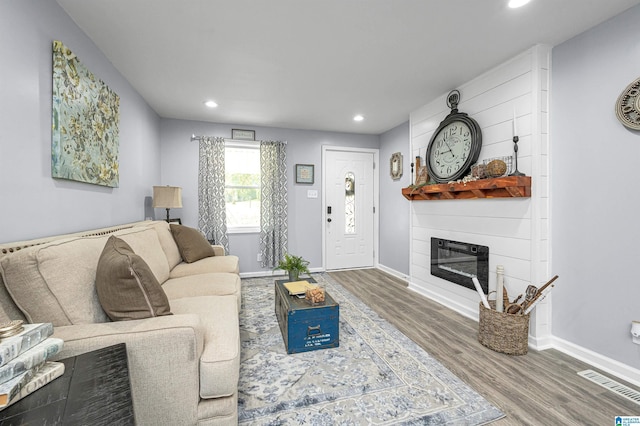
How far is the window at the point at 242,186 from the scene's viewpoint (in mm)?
4305

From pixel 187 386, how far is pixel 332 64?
2.57m

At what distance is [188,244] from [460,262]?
115 inches

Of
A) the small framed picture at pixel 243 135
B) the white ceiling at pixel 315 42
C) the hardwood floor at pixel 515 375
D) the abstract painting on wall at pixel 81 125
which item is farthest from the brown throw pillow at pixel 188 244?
the hardwood floor at pixel 515 375

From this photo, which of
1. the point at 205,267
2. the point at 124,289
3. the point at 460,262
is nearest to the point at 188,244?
the point at 205,267

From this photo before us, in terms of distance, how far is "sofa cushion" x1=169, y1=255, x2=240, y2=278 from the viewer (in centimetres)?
259

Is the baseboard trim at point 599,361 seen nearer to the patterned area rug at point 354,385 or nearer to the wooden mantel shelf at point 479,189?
the patterned area rug at point 354,385

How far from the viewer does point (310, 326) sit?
2.12 m

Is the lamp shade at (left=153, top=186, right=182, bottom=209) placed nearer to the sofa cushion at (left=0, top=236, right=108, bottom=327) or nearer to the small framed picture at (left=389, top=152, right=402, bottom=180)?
the sofa cushion at (left=0, top=236, right=108, bottom=327)

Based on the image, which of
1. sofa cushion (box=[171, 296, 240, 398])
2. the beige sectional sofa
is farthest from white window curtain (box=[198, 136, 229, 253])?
the beige sectional sofa

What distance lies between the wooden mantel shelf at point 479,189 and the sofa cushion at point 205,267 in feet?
7.55

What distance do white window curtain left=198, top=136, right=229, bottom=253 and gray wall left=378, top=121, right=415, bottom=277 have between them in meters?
2.62

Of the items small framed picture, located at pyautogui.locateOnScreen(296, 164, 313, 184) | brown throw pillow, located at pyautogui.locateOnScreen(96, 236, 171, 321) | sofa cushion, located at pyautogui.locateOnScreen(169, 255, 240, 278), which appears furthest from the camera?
small framed picture, located at pyautogui.locateOnScreen(296, 164, 313, 184)

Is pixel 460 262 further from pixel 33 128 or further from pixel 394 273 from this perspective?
pixel 33 128

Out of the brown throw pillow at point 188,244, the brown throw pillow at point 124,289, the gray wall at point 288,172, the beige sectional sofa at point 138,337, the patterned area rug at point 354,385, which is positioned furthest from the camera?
the gray wall at point 288,172
